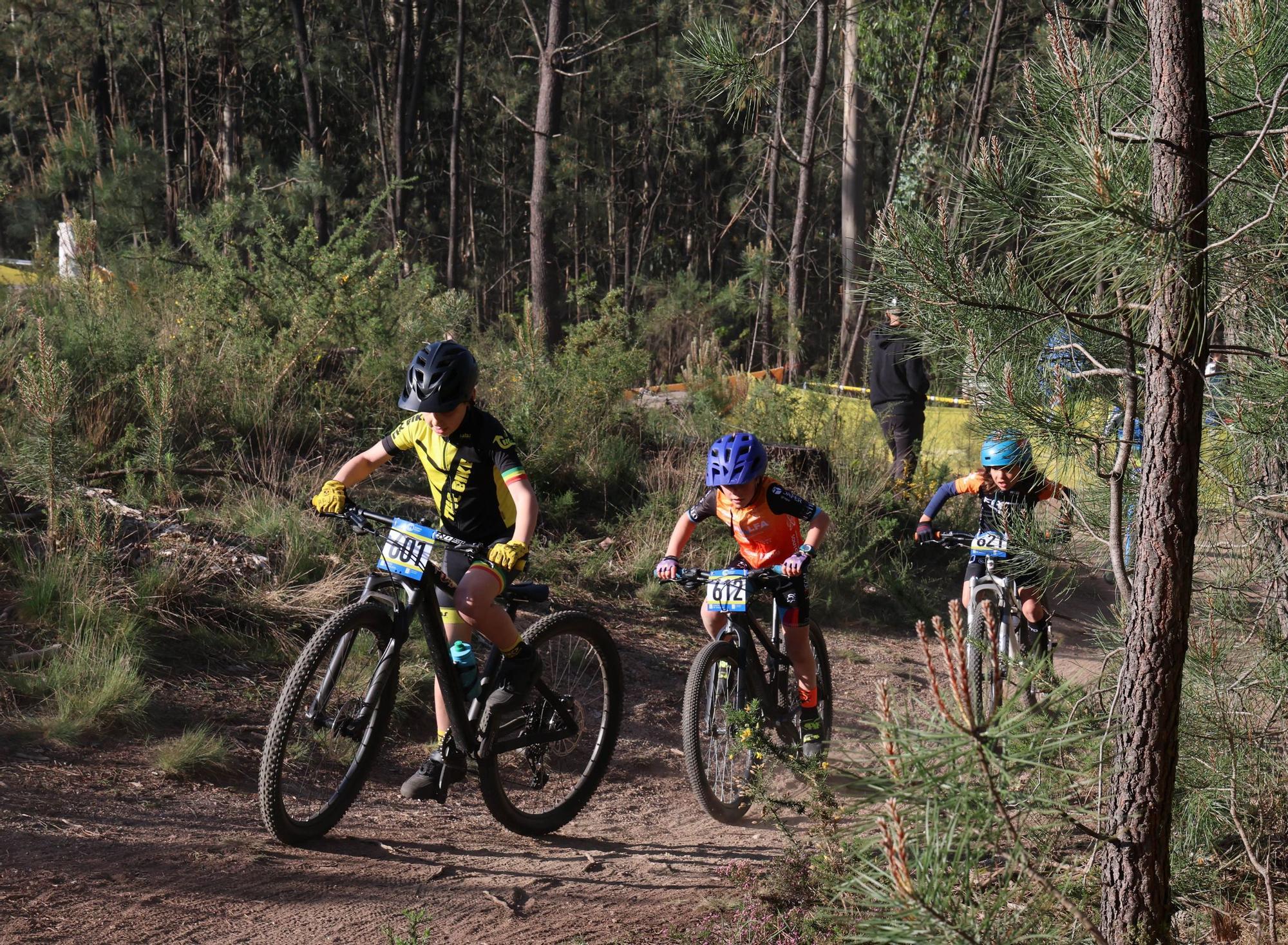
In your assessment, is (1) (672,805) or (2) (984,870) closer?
(2) (984,870)

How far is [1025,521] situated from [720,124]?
1302 inches

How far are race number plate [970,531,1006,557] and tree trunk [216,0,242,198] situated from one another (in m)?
22.8

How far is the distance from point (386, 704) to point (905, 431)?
7062 millimetres

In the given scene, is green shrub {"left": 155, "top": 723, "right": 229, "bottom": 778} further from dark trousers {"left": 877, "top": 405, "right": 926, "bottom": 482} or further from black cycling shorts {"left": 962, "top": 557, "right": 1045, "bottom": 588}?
dark trousers {"left": 877, "top": 405, "right": 926, "bottom": 482}

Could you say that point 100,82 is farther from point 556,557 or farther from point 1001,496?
point 1001,496

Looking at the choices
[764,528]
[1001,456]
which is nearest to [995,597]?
[1001,456]

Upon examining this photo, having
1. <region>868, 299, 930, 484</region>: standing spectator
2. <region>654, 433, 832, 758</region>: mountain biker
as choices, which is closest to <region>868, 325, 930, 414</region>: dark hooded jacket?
<region>868, 299, 930, 484</region>: standing spectator

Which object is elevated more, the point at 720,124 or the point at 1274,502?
the point at 720,124

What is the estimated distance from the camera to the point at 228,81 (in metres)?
27.8

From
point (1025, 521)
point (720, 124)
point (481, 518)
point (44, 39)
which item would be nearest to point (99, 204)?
point (44, 39)

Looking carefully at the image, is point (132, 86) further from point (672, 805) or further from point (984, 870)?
point (984, 870)

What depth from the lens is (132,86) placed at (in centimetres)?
3162

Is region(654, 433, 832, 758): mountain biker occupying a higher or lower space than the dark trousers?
lower

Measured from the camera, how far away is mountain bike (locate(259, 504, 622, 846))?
419cm
